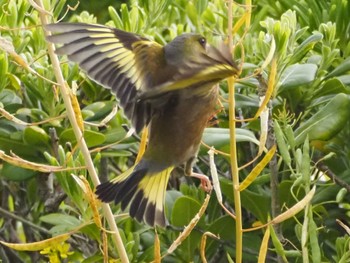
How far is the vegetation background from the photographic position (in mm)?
2514

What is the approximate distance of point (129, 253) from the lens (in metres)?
2.52

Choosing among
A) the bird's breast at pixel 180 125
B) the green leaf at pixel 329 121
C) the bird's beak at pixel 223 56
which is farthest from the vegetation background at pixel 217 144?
the bird's beak at pixel 223 56

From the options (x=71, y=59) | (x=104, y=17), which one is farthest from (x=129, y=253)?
(x=104, y=17)

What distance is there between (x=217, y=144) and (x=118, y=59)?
0.36 metres

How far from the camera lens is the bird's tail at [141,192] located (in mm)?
2215

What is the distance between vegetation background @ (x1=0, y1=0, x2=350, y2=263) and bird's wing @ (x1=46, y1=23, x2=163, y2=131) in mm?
191

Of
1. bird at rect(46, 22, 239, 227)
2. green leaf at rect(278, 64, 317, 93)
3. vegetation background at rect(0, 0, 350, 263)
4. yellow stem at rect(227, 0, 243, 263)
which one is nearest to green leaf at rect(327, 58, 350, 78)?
vegetation background at rect(0, 0, 350, 263)

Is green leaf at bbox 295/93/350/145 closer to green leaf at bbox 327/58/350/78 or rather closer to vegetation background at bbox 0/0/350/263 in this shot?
vegetation background at bbox 0/0/350/263

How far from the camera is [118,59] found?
2334 millimetres

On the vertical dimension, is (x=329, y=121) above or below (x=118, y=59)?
below

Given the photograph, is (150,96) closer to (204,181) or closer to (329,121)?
(204,181)

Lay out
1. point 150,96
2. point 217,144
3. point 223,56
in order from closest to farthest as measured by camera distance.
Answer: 1. point 223,56
2. point 150,96
3. point 217,144

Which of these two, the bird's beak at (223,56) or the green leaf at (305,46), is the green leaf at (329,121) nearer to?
the green leaf at (305,46)

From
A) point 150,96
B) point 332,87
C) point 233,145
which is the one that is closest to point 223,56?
point 233,145
